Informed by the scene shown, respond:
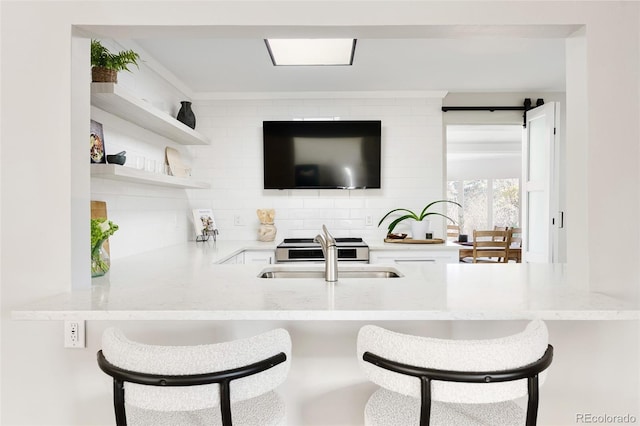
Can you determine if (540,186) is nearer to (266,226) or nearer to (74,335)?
(266,226)

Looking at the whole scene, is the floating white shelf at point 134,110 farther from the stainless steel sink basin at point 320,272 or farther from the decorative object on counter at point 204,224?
the stainless steel sink basin at point 320,272

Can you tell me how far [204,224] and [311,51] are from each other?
76.2 inches

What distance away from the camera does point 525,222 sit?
419cm

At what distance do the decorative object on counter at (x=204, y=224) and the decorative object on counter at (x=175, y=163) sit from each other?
0.43 metres

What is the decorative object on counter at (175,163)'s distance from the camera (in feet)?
10.5

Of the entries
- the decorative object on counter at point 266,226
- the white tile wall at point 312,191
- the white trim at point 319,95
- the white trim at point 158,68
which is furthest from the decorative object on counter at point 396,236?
the white trim at point 158,68

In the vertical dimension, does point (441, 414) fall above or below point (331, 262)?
below

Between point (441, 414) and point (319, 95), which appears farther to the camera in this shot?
point (319, 95)

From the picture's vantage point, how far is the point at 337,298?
129 cm

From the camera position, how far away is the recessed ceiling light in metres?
2.34

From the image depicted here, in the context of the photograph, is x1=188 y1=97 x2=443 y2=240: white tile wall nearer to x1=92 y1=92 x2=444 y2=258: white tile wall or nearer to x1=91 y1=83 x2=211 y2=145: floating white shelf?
x1=92 y1=92 x2=444 y2=258: white tile wall

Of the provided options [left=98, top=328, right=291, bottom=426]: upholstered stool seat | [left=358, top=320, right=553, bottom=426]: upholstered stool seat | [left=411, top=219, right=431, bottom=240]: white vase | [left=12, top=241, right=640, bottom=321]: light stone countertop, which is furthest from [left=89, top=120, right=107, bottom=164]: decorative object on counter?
[left=411, top=219, right=431, bottom=240]: white vase

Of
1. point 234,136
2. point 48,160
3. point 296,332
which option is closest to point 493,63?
point 234,136

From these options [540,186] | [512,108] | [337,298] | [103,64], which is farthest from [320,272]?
[512,108]
